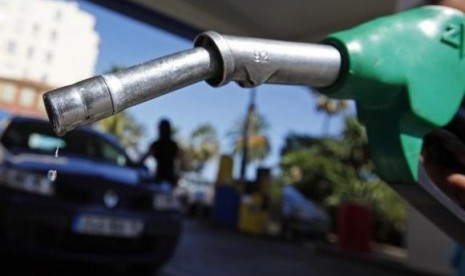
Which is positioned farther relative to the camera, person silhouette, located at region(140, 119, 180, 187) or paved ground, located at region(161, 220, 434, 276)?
paved ground, located at region(161, 220, 434, 276)

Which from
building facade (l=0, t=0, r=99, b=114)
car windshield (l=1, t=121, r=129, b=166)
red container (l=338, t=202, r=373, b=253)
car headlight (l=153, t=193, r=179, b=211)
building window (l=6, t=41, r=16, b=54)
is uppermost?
building window (l=6, t=41, r=16, b=54)

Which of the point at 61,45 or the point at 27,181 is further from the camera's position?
the point at 61,45

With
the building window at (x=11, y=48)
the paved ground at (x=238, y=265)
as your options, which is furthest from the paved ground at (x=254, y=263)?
the building window at (x=11, y=48)

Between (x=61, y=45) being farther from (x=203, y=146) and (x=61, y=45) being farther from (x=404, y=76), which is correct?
(x=203, y=146)

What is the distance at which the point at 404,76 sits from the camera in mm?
603

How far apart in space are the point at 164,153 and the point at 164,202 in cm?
124

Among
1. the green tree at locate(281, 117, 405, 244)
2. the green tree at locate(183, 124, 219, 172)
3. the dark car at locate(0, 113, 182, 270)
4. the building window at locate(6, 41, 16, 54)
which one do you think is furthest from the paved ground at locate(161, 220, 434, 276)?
the green tree at locate(183, 124, 219, 172)

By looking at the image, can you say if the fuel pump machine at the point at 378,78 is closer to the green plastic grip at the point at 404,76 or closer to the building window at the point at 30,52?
the green plastic grip at the point at 404,76

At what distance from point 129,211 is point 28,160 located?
2.81 ft

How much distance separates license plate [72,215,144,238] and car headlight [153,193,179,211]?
292 mm

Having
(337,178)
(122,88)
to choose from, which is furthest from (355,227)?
(122,88)

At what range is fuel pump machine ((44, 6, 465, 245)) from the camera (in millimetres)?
528

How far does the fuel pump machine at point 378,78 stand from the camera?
53 cm

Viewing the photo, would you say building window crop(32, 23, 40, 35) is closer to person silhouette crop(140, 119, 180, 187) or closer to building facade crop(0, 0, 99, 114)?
building facade crop(0, 0, 99, 114)
